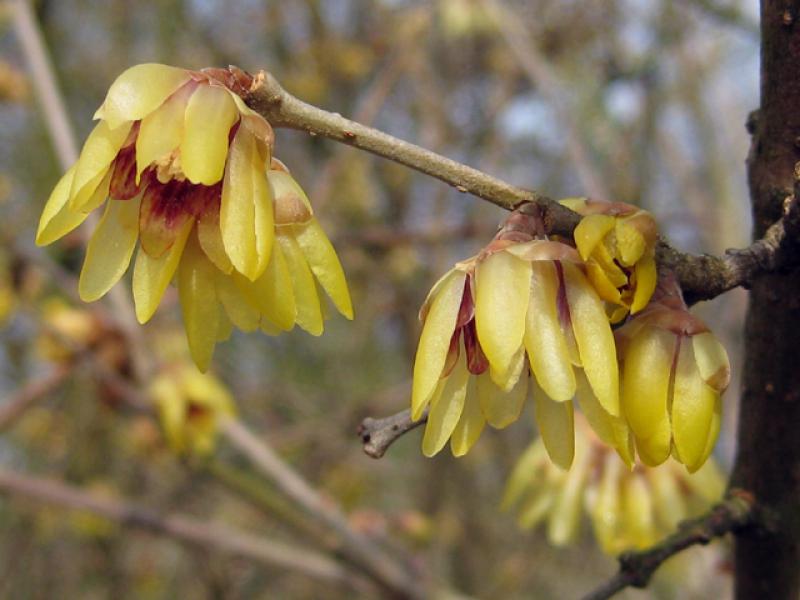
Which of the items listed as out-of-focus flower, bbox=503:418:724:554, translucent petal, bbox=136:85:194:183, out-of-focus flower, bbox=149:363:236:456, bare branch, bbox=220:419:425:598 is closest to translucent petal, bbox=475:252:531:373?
translucent petal, bbox=136:85:194:183

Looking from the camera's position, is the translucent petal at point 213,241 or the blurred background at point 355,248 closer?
the translucent petal at point 213,241

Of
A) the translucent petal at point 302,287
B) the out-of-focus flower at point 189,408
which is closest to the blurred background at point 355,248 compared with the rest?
the out-of-focus flower at point 189,408

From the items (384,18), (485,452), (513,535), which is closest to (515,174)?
(384,18)

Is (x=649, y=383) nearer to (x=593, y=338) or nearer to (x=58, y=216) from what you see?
(x=593, y=338)

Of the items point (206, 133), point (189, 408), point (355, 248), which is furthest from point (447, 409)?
point (355, 248)

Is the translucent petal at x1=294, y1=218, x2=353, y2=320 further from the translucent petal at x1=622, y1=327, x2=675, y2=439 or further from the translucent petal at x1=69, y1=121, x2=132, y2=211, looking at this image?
the translucent petal at x1=622, y1=327, x2=675, y2=439

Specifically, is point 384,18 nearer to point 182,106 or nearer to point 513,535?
point 513,535

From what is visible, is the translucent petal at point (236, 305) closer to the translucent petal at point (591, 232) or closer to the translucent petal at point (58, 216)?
the translucent petal at point (58, 216)
